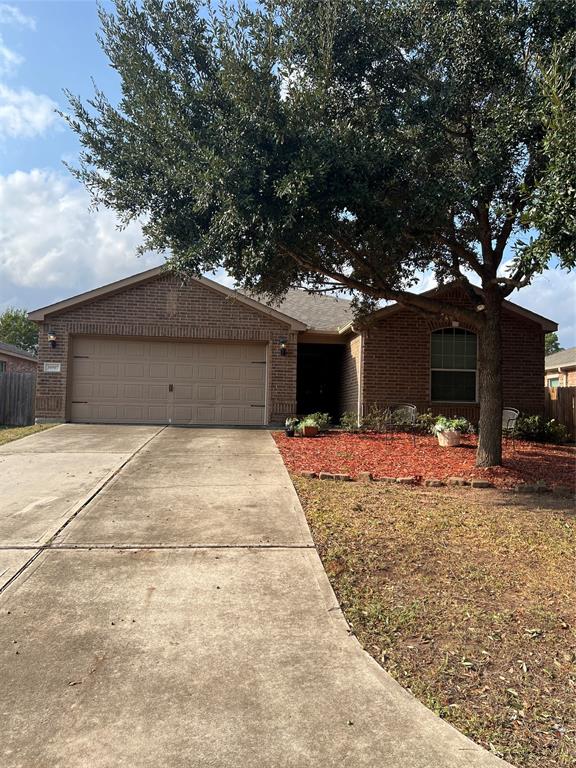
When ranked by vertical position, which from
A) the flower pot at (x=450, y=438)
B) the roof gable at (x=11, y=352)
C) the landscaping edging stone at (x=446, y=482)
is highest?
the roof gable at (x=11, y=352)

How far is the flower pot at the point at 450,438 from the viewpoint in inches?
456

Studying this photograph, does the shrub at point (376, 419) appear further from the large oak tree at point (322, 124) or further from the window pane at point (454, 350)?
the large oak tree at point (322, 124)

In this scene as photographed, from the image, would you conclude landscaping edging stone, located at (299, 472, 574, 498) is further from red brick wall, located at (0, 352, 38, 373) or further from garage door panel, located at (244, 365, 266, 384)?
red brick wall, located at (0, 352, 38, 373)

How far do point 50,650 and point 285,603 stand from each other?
1.55m

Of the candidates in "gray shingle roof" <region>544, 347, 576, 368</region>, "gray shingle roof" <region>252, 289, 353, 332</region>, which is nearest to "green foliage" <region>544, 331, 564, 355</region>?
"gray shingle roof" <region>544, 347, 576, 368</region>

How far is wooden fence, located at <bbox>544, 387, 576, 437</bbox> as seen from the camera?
46.2ft

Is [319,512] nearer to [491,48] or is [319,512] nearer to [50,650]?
[50,650]

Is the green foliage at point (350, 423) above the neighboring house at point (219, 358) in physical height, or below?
below

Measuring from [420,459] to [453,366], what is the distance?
215 inches

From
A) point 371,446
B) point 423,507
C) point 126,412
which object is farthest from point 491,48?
point 126,412

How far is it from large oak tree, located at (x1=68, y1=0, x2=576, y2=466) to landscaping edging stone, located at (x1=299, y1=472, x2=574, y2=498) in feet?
9.60

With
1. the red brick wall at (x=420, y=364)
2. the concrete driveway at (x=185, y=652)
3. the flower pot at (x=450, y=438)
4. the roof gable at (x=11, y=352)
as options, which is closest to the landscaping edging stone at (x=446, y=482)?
the concrete driveway at (x=185, y=652)

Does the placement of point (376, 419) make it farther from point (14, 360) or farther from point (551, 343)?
point (551, 343)

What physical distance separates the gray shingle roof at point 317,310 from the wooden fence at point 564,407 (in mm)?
5860
